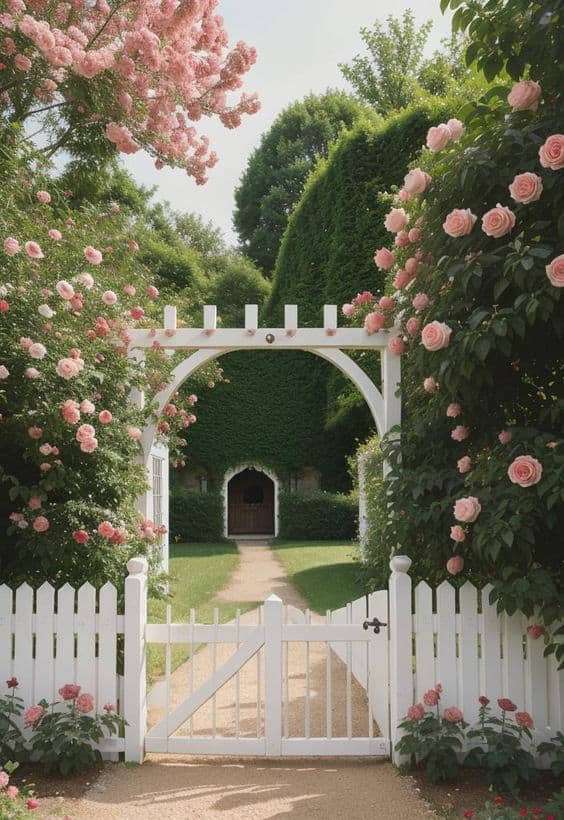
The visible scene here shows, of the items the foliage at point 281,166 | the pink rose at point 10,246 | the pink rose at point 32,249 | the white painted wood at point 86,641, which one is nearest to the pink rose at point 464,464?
the white painted wood at point 86,641

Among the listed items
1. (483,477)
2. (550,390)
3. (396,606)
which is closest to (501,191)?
(550,390)

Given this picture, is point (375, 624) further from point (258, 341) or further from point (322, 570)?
point (322, 570)

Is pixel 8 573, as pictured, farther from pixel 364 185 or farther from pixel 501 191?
pixel 364 185

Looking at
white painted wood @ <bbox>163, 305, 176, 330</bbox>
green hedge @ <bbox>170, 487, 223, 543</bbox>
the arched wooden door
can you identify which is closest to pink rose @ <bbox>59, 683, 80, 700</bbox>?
white painted wood @ <bbox>163, 305, 176, 330</bbox>

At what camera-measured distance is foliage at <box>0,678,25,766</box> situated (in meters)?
4.17

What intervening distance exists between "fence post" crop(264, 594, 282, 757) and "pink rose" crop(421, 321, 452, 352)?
1.74 m

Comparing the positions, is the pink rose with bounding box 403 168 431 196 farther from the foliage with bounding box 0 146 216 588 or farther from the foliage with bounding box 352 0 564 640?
the foliage with bounding box 0 146 216 588

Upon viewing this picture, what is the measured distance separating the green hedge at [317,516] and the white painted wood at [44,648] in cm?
1507

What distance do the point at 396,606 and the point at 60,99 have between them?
250 inches

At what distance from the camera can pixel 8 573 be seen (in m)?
5.05

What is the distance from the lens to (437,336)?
12.9 feet

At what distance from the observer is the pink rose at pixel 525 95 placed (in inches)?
152

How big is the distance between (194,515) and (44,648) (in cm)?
1531

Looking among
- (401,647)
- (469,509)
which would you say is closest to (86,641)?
(401,647)
